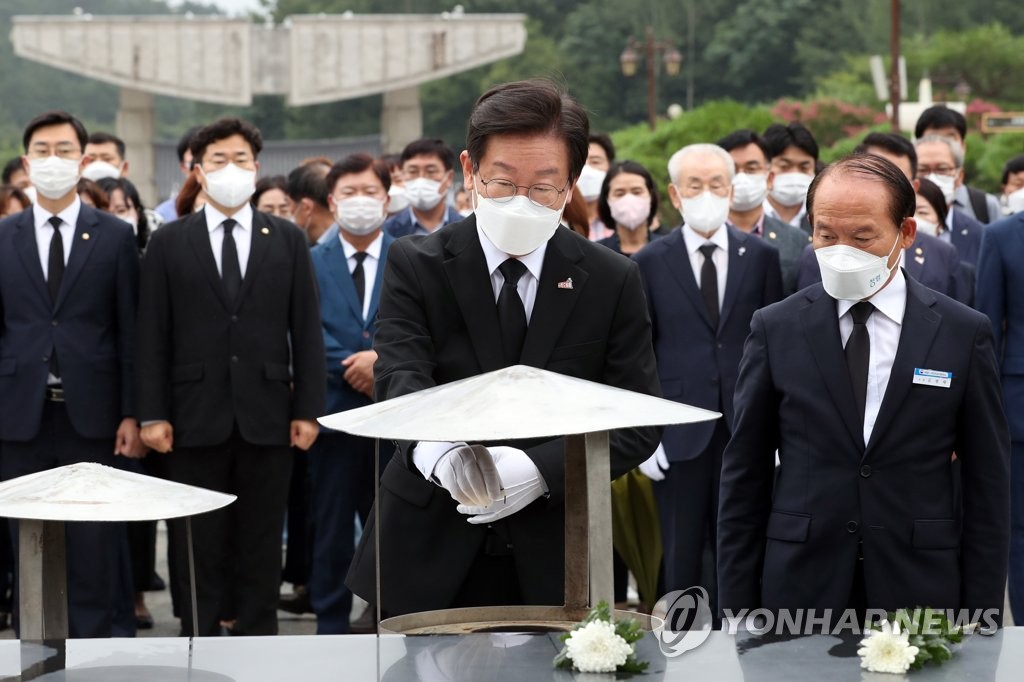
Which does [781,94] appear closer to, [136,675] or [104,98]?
[104,98]

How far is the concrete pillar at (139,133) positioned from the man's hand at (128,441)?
88.7 ft

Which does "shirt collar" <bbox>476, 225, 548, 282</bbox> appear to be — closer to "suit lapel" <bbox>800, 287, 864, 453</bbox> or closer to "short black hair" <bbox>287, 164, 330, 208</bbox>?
"suit lapel" <bbox>800, 287, 864, 453</bbox>

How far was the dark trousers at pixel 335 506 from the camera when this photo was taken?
7.26 metres

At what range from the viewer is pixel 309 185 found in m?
9.32

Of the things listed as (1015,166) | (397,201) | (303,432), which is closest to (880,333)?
(303,432)

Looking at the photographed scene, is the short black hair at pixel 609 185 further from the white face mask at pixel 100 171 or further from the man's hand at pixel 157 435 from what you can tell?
the white face mask at pixel 100 171

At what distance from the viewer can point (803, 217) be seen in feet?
28.0

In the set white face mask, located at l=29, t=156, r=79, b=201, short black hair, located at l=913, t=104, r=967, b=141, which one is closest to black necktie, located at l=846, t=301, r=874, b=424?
white face mask, located at l=29, t=156, r=79, b=201

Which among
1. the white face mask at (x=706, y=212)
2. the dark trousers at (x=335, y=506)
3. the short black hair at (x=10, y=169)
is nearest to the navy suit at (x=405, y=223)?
the dark trousers at (x=335, y=506)

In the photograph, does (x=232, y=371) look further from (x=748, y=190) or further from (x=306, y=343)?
(x=748, y=190)

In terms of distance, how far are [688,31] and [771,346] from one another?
2689 inches

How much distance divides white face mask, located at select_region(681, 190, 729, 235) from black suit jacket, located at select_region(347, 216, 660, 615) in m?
3.24

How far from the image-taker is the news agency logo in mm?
3121

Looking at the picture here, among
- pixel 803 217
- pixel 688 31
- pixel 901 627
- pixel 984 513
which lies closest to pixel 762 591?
pixel 984 513
